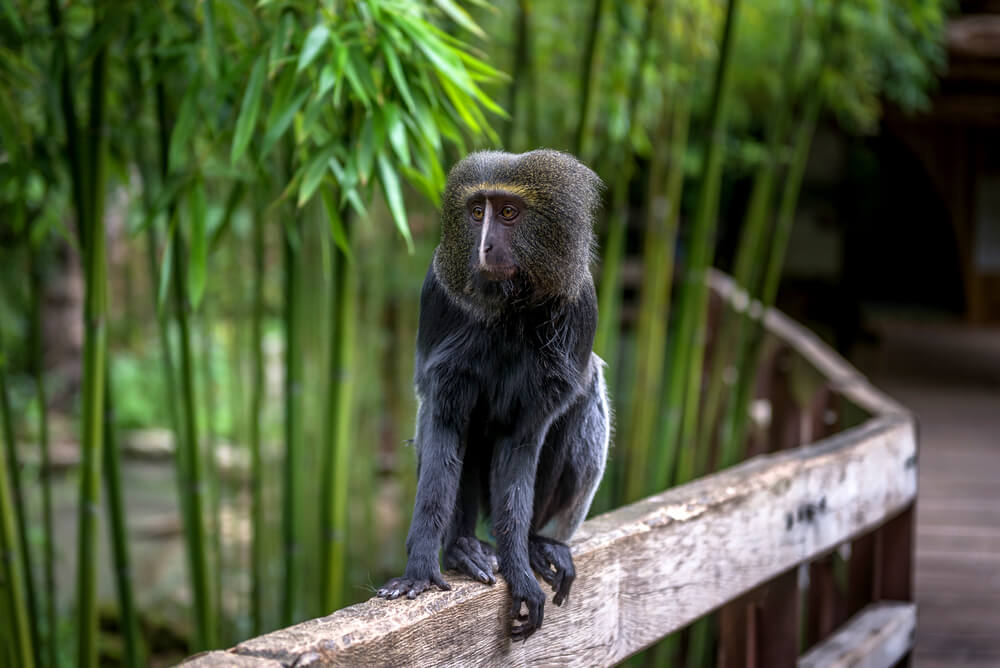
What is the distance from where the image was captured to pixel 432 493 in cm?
A: 139

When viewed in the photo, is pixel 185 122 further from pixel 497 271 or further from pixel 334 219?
pixel 497 271

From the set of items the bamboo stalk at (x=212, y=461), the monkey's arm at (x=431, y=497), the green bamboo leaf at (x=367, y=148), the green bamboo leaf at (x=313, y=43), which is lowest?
the bamboo stalk at (x=212, y=461)

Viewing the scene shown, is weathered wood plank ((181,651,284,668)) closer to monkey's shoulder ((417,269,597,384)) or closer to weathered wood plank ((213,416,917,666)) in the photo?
weathered wood plank ((213,416,917,666))

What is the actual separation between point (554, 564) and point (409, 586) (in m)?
0.27

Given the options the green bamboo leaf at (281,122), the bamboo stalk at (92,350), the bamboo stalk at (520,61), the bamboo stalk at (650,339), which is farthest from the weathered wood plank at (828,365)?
the bamboo stalk at (92,350)

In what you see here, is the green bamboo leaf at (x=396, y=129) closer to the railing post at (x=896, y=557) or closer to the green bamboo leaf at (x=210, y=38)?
the green bamboo leaf at (x=210, y=38)

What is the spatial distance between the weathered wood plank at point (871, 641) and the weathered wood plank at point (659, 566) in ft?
0.90

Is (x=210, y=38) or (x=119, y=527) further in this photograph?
(x=119, y=527)

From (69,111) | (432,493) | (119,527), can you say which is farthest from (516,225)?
(119,527)

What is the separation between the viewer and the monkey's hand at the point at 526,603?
4.55ft

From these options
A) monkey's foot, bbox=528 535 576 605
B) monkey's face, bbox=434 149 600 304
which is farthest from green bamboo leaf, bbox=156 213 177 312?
monkey's foot, bbox=528 535 576 605

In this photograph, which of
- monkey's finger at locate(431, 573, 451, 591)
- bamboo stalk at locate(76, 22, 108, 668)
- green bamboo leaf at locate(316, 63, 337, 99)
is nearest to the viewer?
monkey's finger at locate(431, 573, 451, 591)

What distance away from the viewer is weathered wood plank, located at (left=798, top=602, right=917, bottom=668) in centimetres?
234

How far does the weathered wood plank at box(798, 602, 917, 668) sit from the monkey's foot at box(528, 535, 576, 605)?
1122mm
